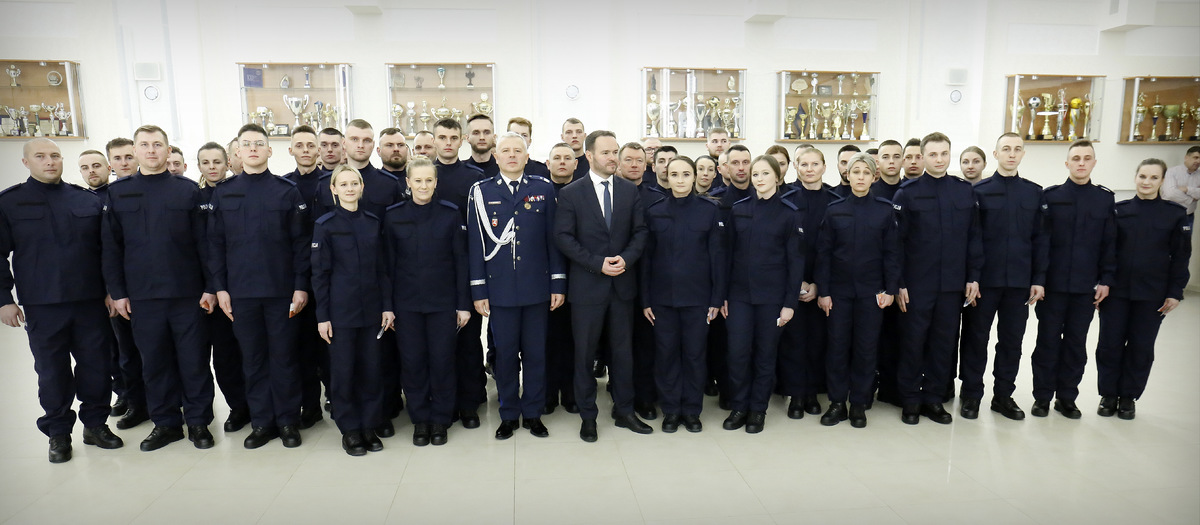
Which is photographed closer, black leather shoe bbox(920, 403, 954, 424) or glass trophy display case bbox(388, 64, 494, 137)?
black leather shoe bbox(920, 403, 954, 424)

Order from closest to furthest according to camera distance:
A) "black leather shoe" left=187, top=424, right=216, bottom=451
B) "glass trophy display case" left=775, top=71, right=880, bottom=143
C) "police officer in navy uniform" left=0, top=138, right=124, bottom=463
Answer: "police officer in navy uniform" left=0, top=138, right=124, bottom=463, "black leather shoe" left=187, top=424, right=216, bottom=451, "glass trophy display case" left=775, top=71, right=880, bottom=143

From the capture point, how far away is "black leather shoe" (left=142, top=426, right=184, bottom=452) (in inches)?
132

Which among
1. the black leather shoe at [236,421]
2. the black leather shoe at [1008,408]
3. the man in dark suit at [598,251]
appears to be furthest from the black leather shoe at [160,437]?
the black leather shoe at [1008,408]

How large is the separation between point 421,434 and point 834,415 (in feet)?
7.61

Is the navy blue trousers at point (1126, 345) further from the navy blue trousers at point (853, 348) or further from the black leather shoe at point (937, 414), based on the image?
the navy blue trousers at point (853, 348)

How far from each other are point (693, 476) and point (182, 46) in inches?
272

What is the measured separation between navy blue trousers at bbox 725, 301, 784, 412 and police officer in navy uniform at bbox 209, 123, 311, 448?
2284 millimetres

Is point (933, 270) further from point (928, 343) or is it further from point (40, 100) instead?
point (40, 100)

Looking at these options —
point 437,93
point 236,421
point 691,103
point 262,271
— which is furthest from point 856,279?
point 437,93

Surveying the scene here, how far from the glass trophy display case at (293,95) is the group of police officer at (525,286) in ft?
10.7

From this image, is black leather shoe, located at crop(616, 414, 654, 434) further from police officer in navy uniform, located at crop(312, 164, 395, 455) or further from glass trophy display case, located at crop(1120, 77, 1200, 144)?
glass trophy display case, located at crop(1120, 77, 1200, 144)

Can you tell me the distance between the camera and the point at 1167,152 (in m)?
8.15

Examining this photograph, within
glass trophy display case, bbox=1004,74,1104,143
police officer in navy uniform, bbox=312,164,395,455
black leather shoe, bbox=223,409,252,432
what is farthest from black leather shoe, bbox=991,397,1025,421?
glass trophy display case, bbox=1004,74,1104,143

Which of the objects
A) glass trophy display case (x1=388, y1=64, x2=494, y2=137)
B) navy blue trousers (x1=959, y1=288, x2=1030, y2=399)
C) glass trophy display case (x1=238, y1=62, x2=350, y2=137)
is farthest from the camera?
glass trophy display case (x1=388, y1=64, x2=494, y2=137)
